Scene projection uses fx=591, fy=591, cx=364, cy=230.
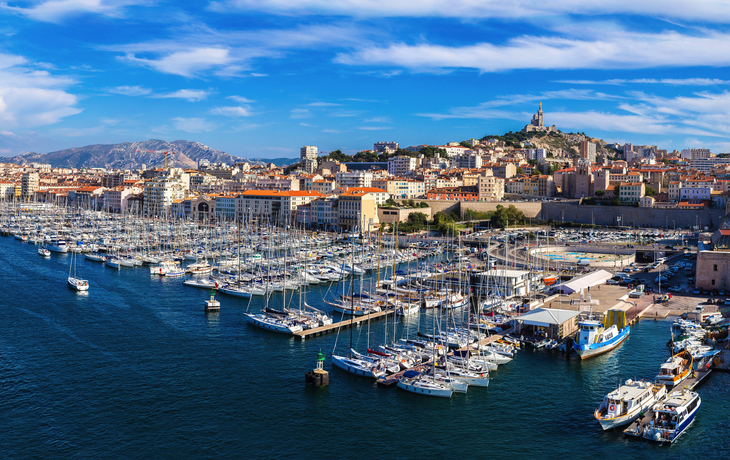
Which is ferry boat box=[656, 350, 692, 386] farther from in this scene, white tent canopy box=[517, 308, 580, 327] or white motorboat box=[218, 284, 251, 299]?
white motorboat box=[218, 284, 251, 299]

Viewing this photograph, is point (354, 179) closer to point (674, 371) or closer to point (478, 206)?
point (478, 206)

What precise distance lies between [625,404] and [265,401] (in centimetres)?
788

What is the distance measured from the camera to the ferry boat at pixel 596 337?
55.2 ft

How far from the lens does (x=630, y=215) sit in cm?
5025

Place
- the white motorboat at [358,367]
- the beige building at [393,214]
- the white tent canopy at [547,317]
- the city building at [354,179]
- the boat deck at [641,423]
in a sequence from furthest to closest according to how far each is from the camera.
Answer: the city building at [354,179], the beige building at [393,214], the white tent canopy at [547,317], the white motorboat at [358,367], the boat deck at [641,423]

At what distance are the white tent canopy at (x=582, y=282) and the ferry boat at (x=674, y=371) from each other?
307 inches

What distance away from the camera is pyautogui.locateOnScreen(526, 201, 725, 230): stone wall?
4656cm

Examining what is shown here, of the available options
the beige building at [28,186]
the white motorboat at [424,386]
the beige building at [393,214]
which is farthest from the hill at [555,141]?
the white motorboat at [424,386]

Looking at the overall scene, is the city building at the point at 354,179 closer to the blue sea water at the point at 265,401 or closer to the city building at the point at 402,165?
the city building at the point at 402,165

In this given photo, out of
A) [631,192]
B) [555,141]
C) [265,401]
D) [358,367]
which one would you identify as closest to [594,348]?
[358,367]

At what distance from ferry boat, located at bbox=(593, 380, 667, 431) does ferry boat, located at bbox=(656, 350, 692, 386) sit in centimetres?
113

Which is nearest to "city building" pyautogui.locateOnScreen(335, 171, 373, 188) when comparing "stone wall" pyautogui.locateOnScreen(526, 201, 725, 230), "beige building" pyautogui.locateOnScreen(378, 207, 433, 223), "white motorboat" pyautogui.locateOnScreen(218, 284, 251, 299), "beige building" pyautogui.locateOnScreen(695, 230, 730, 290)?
"beige building" pyautogui.locateOnScreen(378, 207, 433, 223)

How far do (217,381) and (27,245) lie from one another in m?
32.4

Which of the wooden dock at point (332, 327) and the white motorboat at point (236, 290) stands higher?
the white motorboat at point (236, 290)
